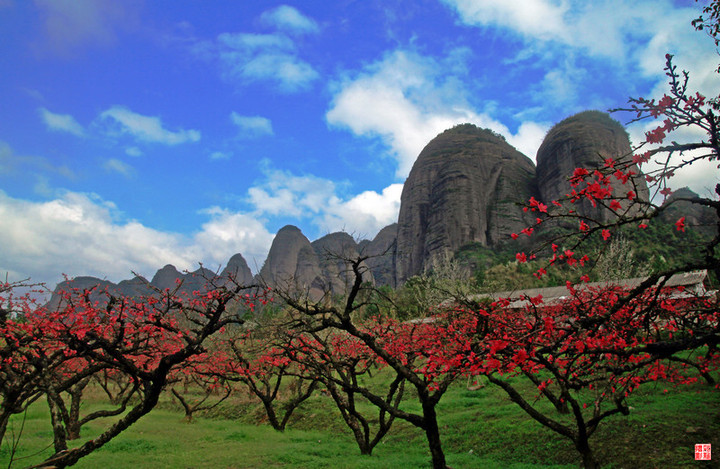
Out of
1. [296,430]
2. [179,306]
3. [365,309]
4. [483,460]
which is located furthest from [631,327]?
[365,309]

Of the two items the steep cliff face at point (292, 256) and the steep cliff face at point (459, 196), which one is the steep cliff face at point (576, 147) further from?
the steep cliff face at point (292, 256)

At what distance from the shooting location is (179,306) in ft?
27.4

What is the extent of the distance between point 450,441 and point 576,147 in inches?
2773

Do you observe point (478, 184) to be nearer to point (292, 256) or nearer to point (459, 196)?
point (459, 196)

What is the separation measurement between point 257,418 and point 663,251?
180 ft

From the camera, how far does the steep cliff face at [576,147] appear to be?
222ft

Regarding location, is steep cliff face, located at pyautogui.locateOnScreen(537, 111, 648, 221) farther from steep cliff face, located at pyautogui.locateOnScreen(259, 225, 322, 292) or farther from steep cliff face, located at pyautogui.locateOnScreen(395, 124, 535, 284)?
steep cliff face, located at pyautogui.locateOnScreen(259, 225, 322, 292)

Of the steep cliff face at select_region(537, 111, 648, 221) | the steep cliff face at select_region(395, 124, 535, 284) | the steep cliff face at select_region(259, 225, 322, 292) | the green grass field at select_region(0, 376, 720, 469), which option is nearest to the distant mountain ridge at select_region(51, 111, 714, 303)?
the steep cliff face at select_region(537, 111, 648, 221)

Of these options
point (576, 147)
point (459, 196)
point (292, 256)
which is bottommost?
point (292, 256)

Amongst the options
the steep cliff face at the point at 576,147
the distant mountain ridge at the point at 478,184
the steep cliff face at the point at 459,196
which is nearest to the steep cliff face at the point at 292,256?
the distant mountain ridge at the point at 478,184

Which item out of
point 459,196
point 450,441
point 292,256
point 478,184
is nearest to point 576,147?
point 478,184

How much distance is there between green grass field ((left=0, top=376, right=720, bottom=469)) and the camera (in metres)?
9.56

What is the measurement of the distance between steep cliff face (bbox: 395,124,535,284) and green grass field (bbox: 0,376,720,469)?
5806cm

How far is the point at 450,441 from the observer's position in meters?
12.9
